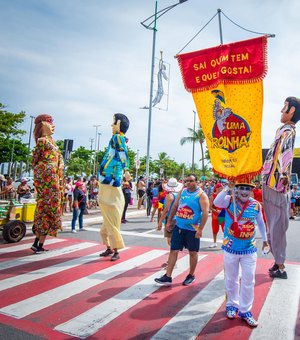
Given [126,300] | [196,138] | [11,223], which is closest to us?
[126,300]

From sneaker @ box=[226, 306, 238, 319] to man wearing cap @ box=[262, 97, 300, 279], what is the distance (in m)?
1.76

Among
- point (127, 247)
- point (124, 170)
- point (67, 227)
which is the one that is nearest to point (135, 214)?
point (67, 227)

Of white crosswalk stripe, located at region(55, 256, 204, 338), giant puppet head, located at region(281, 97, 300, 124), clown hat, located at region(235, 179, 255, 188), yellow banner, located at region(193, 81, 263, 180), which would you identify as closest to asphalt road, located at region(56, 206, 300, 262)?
white crosswalk stripe, located at region(55, 256, 204, 338)

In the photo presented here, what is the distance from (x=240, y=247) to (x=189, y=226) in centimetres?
114

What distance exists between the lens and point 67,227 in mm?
9039

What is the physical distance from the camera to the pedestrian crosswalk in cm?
304

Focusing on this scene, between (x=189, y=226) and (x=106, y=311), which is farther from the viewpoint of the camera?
(x=189, y=226)

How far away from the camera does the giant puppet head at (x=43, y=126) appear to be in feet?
19.2

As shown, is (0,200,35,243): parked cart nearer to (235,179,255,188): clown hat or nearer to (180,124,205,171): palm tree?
(235,179,255,188): clown hat

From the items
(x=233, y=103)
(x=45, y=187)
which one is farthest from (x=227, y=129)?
(x=45, y=187)

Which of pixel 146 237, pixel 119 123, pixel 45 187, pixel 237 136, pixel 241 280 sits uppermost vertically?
pixel 119 123

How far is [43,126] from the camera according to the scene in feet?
19.1

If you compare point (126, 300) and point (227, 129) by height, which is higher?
point (227, 129)

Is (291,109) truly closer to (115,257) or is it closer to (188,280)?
(188,280)
